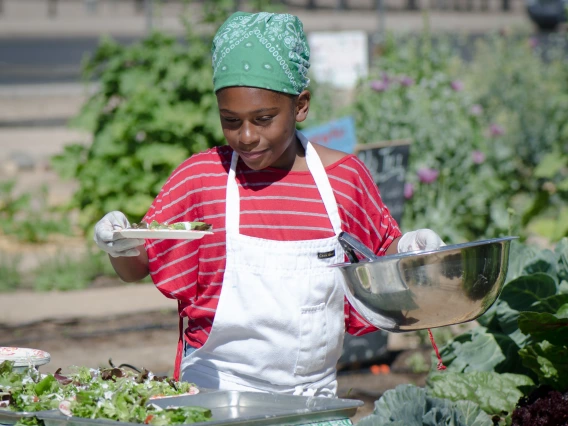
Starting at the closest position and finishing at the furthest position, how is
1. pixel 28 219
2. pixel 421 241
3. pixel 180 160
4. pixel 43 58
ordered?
pixel 421 241, pixel 180 160, pixel 28 219, pixel 43 58

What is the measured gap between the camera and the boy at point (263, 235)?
224 centimetres

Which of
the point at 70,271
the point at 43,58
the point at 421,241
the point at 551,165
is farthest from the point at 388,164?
the point at 43,58

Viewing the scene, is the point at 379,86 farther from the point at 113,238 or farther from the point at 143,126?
the point at 113,238

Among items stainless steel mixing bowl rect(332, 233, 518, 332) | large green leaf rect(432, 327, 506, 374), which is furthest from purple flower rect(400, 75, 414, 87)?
stainless steel mixing bowl rect(332, 233, 518, 332)

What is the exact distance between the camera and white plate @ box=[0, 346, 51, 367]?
2.22 meters

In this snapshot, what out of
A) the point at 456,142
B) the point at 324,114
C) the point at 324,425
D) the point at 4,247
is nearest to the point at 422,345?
the point at 456,142

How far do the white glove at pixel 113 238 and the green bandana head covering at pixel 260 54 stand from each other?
1.36 ft

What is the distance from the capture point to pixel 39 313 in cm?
599

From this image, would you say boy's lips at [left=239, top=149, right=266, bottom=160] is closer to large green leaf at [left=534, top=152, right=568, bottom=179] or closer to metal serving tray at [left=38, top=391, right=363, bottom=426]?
metal serving tray at [left=38, top=391, right=363, bottom=426]

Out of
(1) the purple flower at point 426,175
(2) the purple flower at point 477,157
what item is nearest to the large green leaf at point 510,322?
(1) the purple flower at point 426,175

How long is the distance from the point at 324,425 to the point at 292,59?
2.98 ft

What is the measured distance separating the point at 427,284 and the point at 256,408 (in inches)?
17.4

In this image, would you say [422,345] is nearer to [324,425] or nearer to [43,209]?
[324,425]

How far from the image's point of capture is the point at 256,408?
75.6 inches
